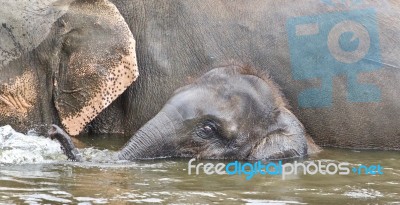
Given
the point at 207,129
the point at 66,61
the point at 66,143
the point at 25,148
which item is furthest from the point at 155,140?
the point at 66,61

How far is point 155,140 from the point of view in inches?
249

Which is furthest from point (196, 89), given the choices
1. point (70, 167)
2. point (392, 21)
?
point (392, 21)

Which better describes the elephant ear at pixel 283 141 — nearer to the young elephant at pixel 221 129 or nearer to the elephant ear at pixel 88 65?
the young elephant at pixel 221 129

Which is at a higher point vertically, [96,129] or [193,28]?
[193,28]

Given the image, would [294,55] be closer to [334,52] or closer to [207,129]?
[334,52]

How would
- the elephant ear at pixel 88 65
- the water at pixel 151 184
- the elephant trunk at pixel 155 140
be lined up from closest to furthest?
1. the water at pixel 151 184
2. the elephant trunk at pixel 155 140
3. the elephant ear at pixel 88 65

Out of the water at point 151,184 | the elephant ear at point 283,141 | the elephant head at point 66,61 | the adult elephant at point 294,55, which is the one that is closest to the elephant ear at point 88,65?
the elephant head at point 66,61

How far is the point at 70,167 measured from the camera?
568 centimetres

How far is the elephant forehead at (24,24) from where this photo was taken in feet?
22.3

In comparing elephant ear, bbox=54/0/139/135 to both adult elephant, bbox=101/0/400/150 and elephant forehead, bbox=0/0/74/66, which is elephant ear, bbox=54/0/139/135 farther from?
adult elephant, bbox=101/0/400/150

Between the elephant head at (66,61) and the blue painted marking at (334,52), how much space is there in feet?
4.09

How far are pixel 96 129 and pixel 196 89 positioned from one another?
1198mm

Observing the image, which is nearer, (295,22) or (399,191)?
(399,191)

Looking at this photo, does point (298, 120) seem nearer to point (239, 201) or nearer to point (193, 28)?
point (193, 28)
